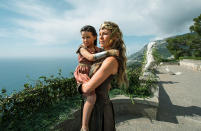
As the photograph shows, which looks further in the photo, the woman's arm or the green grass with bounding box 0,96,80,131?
the green grass with bounding box 0,96,80,131

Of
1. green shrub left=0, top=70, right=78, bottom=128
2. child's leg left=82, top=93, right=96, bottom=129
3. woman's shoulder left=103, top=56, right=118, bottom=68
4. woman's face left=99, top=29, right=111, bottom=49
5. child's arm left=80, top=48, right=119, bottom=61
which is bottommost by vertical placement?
green shrub left=0, top=70, right=78, bottom=128

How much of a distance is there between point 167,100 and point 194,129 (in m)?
2.35

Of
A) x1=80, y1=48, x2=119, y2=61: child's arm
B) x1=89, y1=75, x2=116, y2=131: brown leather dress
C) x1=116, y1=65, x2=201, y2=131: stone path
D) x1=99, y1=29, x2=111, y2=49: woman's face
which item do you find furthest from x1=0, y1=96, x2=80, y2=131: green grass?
x1=99, y1=29, x2=111, y2=49: woman's face

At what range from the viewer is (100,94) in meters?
1.51

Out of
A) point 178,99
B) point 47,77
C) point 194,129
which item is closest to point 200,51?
point 178,99

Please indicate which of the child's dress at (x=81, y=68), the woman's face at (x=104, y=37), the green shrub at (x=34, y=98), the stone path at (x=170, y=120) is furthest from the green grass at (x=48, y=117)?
the woman's face at (x=104, y=37)

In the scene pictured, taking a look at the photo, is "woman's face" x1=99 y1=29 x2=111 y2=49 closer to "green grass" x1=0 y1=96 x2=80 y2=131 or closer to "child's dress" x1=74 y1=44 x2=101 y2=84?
"child's dress" x1=74 y1=44 x2=101 y2=84

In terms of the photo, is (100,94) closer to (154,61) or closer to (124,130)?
(124,130)

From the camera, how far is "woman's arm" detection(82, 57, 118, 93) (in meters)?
1.28

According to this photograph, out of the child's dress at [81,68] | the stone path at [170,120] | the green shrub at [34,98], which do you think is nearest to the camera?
the child's dress at [81,68]

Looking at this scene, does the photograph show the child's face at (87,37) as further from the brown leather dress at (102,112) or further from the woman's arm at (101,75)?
the brown leather dress at (102,112)

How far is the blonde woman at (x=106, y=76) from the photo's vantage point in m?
1.31

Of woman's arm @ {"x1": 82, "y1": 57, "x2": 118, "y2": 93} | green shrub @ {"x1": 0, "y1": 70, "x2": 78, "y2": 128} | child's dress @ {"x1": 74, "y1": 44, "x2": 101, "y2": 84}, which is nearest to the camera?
woman's arm @ {"x1": 82, "y1": 57, "x2": 118, "y2": 93}

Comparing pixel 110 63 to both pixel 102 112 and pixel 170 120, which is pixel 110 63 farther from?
pixel 170 120
